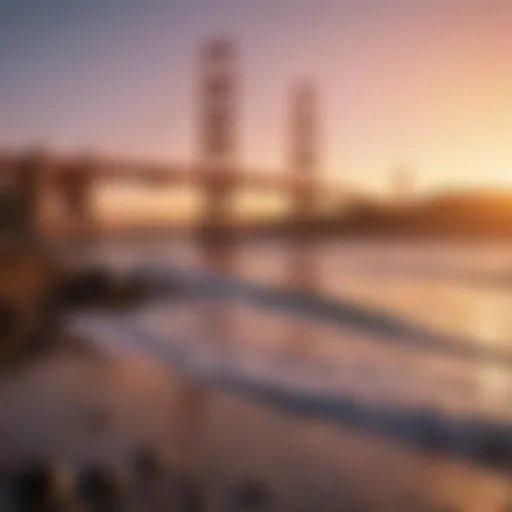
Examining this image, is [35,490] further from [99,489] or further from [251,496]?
[251,496]

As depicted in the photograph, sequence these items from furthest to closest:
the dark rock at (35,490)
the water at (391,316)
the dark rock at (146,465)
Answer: the water at (391,316)
the dark rock at (146,465)
the dark rock at (35,490)

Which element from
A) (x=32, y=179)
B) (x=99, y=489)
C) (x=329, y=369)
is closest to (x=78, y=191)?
(x=32, y=179)

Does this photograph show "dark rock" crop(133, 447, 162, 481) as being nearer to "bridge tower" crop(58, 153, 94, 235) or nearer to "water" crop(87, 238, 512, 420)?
"water" crop(87, 238, 512, 420)

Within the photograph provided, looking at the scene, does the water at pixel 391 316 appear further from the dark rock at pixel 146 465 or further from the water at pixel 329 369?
the dark rock at pixel 146 465

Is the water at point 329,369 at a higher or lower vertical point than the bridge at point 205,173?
lower

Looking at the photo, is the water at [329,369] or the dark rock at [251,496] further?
the water at [329,369]

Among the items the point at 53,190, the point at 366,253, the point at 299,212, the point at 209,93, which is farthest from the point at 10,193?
the point at 366,253

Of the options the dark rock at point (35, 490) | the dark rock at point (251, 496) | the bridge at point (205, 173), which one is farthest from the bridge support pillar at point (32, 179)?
the dark rock at point (251, 496)

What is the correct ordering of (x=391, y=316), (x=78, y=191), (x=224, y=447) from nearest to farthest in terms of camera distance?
1. (x=224, y=447)
2. (x=78, y=191)
3. (x=391, y=316)

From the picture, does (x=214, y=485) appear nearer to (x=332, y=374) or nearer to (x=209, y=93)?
(x=332, y=374)

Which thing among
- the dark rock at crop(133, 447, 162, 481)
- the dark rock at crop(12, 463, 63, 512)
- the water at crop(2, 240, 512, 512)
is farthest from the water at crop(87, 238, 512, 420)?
the dark rock at crop(12, 463, 63, 512)

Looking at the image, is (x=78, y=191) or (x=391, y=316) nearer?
(x=78, y=191)
